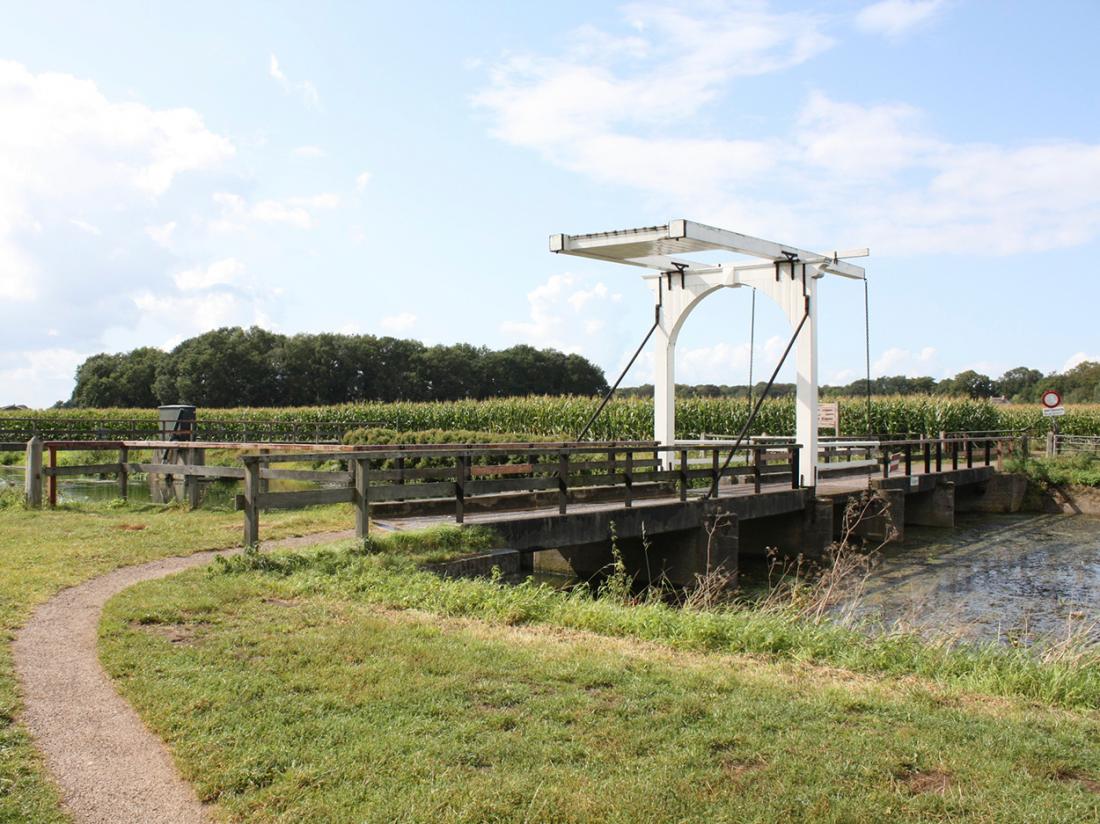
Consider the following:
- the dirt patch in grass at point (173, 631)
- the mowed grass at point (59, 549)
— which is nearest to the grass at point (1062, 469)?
the mowed grass at point (59, 549)

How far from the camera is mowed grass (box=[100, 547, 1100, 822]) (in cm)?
383

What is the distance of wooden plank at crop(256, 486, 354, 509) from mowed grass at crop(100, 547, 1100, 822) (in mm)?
2002

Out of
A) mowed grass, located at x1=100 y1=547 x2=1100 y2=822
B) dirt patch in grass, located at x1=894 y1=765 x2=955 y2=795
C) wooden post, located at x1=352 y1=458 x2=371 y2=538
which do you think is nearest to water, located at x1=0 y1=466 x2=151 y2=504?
wooden post, located at x1=352 y1=458 x2=371 y2=538

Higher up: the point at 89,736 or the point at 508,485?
the point at 508,485

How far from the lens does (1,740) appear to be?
448cm

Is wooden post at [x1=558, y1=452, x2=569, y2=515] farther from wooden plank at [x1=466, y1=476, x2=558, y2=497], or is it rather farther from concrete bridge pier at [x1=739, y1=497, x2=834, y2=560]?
concrete bridge pier at [x1=739, y1=497, x2=834, y2=560]

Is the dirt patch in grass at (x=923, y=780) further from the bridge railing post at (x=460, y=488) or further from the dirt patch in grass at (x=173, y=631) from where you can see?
the bridge railing post at (x=460, y=488)

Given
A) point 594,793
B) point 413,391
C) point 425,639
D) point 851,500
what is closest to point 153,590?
point 425,639

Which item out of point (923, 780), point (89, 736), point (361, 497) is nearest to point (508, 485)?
point (361, 497)

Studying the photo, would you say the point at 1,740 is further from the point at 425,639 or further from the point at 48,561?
the point at 48,561

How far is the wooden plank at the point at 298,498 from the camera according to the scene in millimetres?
8805

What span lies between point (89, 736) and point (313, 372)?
255 ft

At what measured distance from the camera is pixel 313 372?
79.9m

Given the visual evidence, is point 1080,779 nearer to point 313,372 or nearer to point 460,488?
point 460,488
